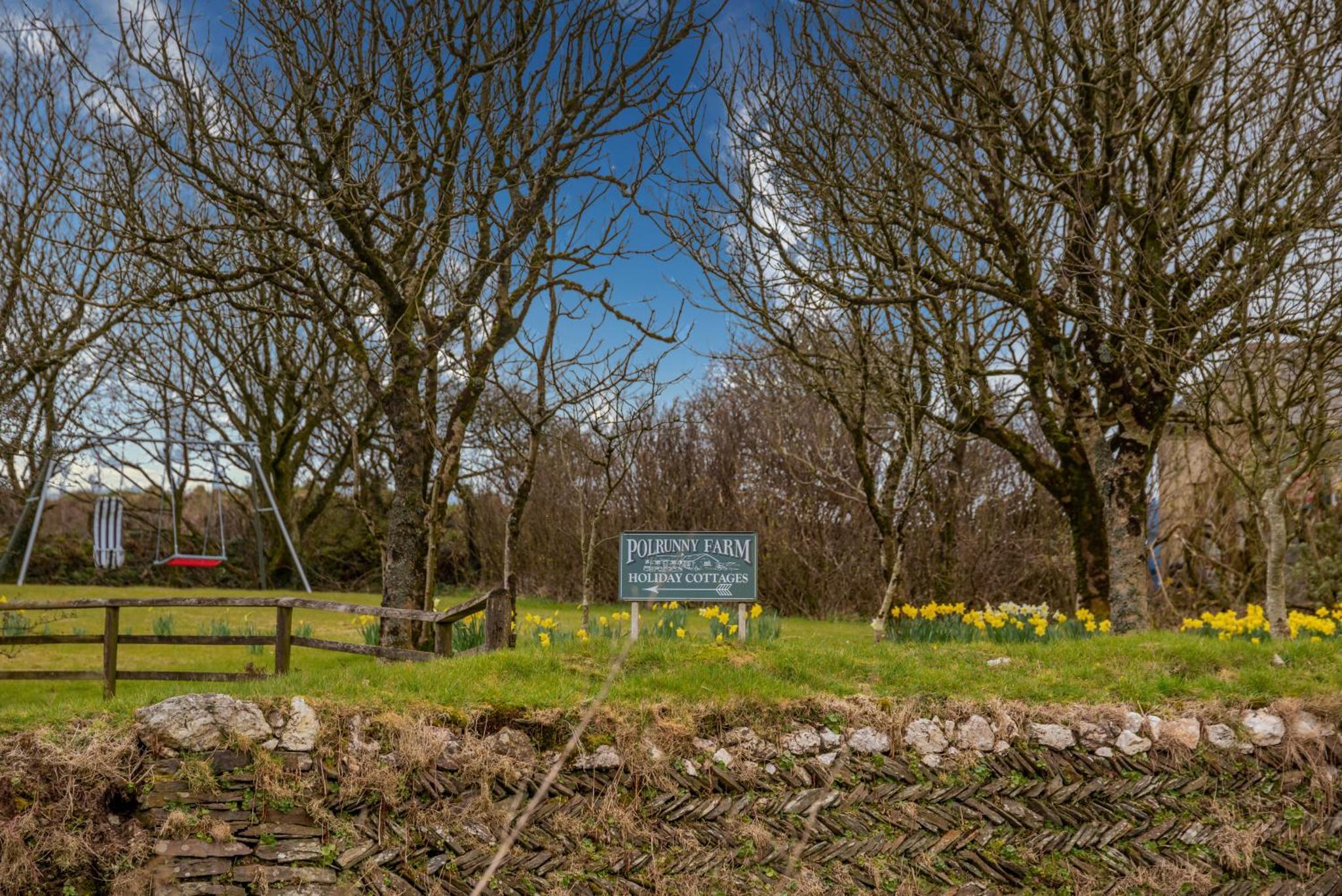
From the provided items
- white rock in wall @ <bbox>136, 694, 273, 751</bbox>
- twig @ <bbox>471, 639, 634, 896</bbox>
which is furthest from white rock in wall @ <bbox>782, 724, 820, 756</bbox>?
twig @ <bbox>471, 639, 634, 896</bbox>

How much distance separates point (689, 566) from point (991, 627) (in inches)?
123

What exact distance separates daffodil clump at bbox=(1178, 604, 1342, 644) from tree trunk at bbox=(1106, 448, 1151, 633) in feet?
1.77

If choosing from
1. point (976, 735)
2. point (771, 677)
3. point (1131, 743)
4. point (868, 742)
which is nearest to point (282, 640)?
point (771, 677)

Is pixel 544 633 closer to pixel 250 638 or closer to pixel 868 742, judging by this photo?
pixel 250 638

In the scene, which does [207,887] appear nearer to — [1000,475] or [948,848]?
[948,848]

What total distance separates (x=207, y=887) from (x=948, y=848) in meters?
4.69

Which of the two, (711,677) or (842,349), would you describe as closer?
(711,677)

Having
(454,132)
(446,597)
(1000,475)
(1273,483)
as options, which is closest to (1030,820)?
(1273,483)

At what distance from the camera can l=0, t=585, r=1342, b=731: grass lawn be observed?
690 cm

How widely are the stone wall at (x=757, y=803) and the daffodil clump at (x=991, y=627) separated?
1.76 metres

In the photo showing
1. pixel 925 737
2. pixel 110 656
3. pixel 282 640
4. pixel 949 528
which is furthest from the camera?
pixel 949 528

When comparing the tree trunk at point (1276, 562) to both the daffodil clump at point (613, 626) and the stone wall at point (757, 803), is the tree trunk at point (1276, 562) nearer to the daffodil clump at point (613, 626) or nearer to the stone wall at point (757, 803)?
the stone wall at point (757, 803)

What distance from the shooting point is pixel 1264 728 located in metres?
7.34

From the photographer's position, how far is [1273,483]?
7988mm
